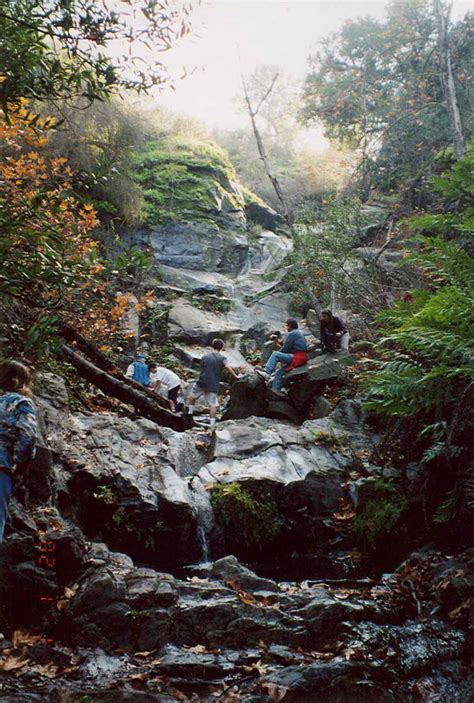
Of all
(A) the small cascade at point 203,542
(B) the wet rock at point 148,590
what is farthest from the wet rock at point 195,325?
(B) the wet rock at point 148,590

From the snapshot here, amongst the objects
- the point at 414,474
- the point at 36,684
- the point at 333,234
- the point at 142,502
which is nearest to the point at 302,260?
the point at 333,234

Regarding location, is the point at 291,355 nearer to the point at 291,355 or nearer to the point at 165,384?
the point at 291,355

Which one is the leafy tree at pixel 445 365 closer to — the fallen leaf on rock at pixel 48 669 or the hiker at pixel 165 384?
the fallen leaf on rock at pixel 48 669

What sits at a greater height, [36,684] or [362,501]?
[362,501]

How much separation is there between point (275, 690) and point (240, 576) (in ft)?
6.07

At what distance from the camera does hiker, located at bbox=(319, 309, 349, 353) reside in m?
12.3

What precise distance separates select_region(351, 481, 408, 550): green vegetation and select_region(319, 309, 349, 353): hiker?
17.3ft

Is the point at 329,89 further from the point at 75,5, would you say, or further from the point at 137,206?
the point at 75,5

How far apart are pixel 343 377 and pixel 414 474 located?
3828mm

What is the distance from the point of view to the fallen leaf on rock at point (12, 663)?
3.69m

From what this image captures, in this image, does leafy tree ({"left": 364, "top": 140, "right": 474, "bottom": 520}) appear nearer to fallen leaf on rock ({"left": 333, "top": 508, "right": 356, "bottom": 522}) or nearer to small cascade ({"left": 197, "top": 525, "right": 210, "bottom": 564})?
fallen leaf on rock ({"left": 333, "top": 508, "right": 356, "bottom": 522})

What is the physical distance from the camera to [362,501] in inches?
303

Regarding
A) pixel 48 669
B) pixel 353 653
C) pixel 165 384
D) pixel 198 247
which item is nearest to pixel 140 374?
pixel 165 384

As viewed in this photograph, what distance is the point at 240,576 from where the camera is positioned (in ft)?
18.3
